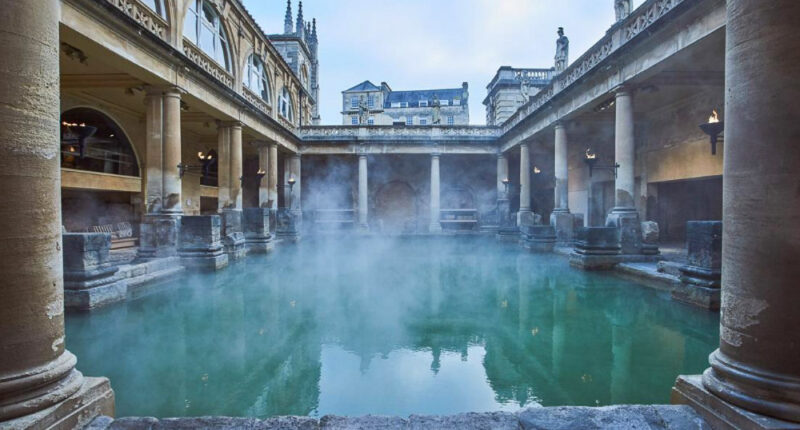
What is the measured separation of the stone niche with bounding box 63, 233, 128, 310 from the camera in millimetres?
5742

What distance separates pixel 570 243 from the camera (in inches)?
531

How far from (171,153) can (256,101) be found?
6784 mm

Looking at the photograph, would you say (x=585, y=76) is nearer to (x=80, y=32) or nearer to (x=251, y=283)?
(x=251, y=283)

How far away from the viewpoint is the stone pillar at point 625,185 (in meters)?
9.43

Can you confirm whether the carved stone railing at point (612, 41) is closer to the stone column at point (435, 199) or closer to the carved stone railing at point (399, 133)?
the carved stone railing at point (399, 133)

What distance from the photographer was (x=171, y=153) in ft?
32.3

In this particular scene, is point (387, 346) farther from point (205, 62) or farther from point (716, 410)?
point (205, 62)

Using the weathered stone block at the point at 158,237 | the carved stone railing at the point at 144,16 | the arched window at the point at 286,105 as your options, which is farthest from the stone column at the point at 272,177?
the carved stone railing at the point at 144,16

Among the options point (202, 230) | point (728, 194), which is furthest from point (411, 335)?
point (202, 230)

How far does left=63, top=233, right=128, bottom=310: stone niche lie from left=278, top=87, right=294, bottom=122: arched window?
47.3 ft

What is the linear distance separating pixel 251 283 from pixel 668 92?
41.9 feet

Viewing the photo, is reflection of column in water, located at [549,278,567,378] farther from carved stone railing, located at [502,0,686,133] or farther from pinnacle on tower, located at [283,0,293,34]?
pinnacle on tower, located at [283,0,293,34]

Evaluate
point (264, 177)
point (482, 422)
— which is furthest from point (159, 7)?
point (482, 422)

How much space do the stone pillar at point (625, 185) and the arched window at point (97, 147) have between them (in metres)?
14.3
